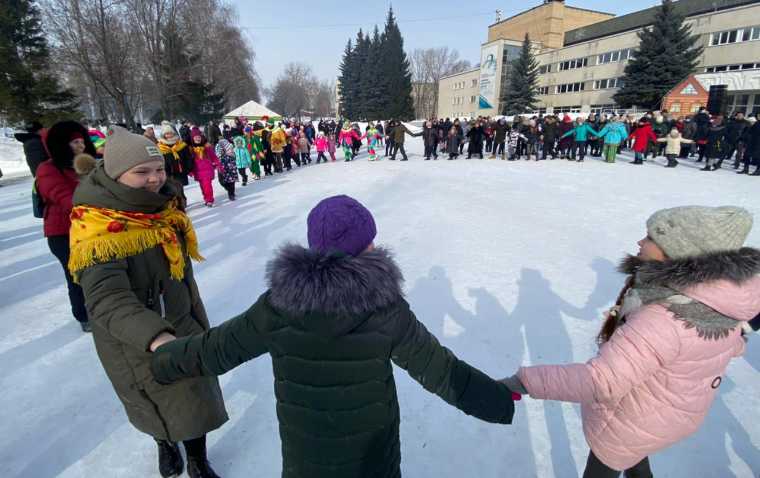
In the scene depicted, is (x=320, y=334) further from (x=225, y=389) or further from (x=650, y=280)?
(x=225, y=389)

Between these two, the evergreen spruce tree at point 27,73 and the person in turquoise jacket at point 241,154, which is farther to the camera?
the evergreen spruce tree at point 27,73

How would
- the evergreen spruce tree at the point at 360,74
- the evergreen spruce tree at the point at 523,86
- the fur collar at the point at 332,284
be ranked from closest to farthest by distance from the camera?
the fur collar at the point at 332,284
the evergreen spruce tree at the point at 523,86
the evergreen spruce tree at the point at 360,74

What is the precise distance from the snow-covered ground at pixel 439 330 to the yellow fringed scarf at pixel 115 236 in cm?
131

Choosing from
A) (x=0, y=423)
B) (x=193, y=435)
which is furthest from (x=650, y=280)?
(x=0, y=423)

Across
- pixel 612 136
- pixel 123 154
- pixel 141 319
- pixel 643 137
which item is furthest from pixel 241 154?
pixel 643 137

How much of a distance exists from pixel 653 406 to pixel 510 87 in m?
43.1

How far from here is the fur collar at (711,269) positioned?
113 centimetres

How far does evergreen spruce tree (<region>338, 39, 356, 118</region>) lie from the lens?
176 ft

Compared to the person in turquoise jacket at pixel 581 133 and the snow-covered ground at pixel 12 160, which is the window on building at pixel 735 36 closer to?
the person in turquoise jacket at pixel 581 133

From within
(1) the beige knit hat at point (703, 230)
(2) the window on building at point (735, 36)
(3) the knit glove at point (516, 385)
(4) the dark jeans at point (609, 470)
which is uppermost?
(2) the window on building at point (735, 36)

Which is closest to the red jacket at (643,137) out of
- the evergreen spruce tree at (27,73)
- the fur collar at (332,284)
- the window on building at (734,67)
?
the fur collar at (332,284)

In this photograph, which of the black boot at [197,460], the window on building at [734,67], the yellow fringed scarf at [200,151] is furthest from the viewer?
the window on building at [734,67]

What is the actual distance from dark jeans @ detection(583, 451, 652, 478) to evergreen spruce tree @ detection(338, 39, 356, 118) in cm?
5474

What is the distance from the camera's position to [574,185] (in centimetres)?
952
